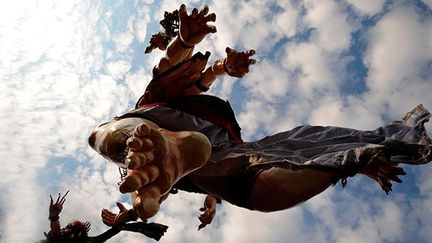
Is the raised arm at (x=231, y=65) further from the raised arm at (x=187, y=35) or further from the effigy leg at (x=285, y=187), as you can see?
the effigy leg at (x=285, y=187)

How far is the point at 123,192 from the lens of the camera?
226 cm

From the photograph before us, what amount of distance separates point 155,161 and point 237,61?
180 cm

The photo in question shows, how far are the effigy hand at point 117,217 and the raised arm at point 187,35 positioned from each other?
114 cm

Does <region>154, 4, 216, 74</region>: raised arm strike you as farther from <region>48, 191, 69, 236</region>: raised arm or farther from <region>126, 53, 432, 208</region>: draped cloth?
<region>48, 191, 69, 236</region>: raised arm

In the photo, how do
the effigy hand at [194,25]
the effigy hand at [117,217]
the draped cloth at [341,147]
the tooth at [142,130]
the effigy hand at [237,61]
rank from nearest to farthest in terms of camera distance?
the draped cloth at [341,147]
the tooth at [142,130]
the effigy hand at [117,217]
the effigy hand at [194,25]
the effigy hand at [237,61]

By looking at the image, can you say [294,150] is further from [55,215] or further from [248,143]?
[55,215]

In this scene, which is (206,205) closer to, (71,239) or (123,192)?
(71,239)

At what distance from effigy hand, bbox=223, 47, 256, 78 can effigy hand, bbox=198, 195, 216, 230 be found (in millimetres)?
1096

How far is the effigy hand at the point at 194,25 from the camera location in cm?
339

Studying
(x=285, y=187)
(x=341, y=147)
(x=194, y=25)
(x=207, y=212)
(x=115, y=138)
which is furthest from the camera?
(x=207, y=212)

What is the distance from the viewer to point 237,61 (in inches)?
159

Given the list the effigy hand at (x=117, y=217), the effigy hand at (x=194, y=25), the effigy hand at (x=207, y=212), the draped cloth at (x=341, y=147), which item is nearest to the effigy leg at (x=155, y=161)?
the draped cloth at (x=341, y=147)

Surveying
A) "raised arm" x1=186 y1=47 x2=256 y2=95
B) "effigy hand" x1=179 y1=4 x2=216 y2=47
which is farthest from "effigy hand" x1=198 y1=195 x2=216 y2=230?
"effigy hand" x1=179 y1=4 x2=216 y2=47

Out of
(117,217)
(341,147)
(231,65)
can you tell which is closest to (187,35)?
(231,65)
